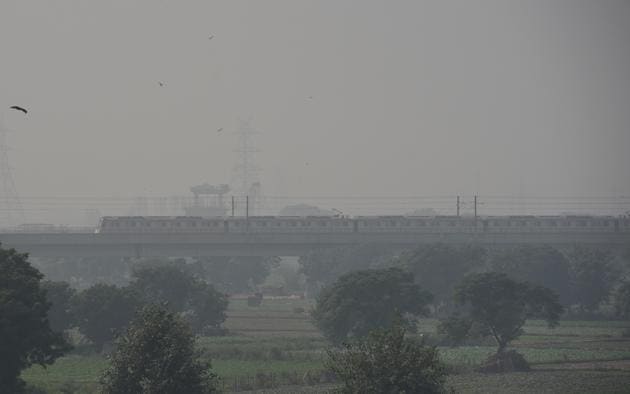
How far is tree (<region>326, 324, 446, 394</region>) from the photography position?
5019 cm

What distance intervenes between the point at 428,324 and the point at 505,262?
3584 cm

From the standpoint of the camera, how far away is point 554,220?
197000 millimetres

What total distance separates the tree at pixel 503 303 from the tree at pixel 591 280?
42506 mm

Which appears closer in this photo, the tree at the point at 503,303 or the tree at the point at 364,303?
the tree at the point at 503,303

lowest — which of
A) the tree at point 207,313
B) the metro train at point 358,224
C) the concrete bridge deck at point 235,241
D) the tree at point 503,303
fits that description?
the tree at point 207,313

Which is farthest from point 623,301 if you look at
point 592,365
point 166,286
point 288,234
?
point 288,234

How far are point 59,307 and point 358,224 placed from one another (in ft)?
316

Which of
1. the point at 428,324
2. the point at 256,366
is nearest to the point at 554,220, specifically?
the point at 428,324

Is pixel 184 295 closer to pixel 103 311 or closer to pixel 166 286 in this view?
pixel 166 286

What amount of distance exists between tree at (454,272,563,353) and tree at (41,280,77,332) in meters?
34.7

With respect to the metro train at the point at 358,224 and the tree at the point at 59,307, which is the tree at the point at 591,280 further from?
the tree at the point at 59,307

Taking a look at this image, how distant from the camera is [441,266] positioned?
147m

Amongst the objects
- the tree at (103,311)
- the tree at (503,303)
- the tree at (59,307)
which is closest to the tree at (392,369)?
the tree at (503,303)

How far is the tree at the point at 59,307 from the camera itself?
3957 inches
